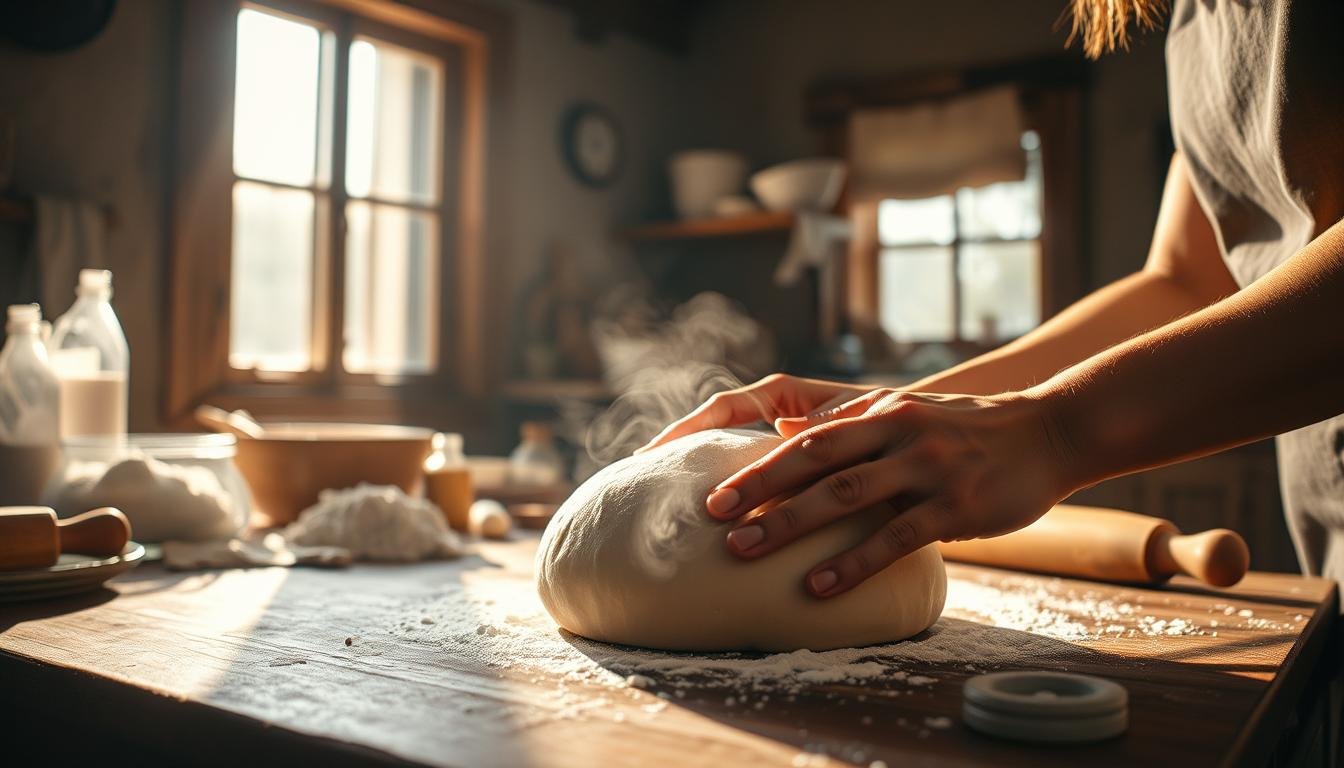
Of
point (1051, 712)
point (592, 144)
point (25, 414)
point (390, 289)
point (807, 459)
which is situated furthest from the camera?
point (592, 144)

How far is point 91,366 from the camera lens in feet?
4.88

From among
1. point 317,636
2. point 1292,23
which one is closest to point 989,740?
point 317,636

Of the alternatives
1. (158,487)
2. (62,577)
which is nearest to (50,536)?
(62,577)

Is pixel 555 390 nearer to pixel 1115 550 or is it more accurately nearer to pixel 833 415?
pixel 1115 550

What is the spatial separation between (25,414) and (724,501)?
1.08 m

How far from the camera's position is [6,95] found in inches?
101

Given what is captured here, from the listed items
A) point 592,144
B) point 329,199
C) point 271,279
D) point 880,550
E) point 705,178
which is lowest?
point 880,550

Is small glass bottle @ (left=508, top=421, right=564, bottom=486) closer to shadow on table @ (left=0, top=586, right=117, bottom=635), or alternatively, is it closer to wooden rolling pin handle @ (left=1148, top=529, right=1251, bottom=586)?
shadow on table @ (left=0, top=586, right=117, bottom=635)

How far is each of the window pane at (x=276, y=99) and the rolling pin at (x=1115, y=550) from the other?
2.74 metres

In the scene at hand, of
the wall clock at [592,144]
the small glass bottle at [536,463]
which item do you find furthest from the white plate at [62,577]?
the wall clock at [592,144]

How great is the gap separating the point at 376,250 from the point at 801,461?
3132 mm

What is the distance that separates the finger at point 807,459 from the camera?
2.53ft

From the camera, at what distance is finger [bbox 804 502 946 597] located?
30.0 inches

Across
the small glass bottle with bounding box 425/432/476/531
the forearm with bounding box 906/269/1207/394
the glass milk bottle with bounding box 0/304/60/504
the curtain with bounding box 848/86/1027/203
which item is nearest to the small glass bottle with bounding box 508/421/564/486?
the small glass bottle with bounding box 425/432/476/531
